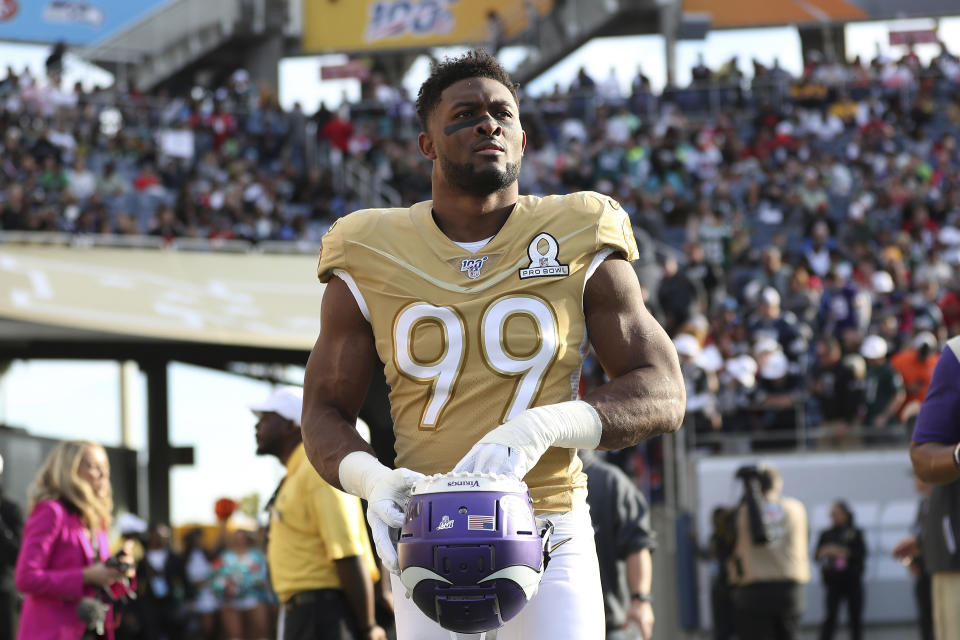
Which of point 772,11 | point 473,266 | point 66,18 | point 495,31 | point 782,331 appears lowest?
point 782,331

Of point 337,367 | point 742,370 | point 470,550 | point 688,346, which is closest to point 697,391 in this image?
point 688,346

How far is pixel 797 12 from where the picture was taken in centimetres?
2914

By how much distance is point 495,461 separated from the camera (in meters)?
2.78

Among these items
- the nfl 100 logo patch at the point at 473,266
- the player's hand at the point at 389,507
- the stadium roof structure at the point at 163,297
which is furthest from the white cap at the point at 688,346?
the player's hand at the point at 389,507

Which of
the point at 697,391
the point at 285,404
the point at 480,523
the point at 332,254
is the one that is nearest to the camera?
the point at 480,523

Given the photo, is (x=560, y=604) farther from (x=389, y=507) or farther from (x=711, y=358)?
(x=711, y=358)

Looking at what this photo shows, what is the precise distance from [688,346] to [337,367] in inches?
360

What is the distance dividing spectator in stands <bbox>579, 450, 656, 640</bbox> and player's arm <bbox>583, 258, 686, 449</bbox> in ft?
8.98

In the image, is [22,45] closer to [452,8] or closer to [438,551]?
[452,8]

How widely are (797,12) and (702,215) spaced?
1180 centimetres

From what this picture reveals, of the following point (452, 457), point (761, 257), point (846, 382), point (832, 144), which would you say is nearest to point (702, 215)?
point (761, 257)

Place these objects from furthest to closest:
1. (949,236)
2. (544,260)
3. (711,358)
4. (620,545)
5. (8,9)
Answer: (8,9)
(949,236)
(711,358)
(620,545)
(544,260)

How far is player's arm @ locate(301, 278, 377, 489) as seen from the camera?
3.24 m

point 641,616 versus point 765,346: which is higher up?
point 765,346
